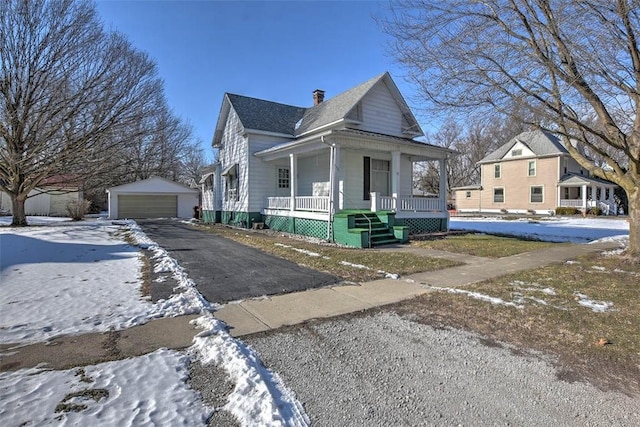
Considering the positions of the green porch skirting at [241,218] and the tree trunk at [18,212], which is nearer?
the green porch skirting at [241,218]

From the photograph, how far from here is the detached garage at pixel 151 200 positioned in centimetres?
2700

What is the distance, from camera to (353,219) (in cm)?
1139

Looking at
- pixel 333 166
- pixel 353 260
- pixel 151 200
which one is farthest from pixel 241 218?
pixel 151 200

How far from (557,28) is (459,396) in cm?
829

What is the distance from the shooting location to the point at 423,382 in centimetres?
289

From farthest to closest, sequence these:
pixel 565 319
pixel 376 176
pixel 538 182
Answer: pixel 538 182 < pixel 376 176 < pixel 565 319

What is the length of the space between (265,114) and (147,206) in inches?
627

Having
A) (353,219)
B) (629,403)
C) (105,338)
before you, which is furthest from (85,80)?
(629,403)

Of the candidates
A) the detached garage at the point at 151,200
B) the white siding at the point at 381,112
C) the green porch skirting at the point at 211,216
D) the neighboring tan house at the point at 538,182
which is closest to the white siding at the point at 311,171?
the white siding at the point at 381,112

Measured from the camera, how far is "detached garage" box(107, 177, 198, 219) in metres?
27.0

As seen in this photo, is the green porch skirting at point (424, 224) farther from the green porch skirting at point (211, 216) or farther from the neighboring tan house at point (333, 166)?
the green porch skirting at point (211, 216)

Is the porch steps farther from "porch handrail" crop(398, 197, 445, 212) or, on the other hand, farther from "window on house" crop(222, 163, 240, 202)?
"window on house" crop(222, 163, 240, 202)

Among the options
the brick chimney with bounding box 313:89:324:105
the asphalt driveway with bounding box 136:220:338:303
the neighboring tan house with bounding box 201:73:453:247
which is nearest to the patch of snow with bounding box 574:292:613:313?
the asphalt driveway with bounding box 136:220:338:303

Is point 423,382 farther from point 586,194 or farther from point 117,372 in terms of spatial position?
point 586,194
